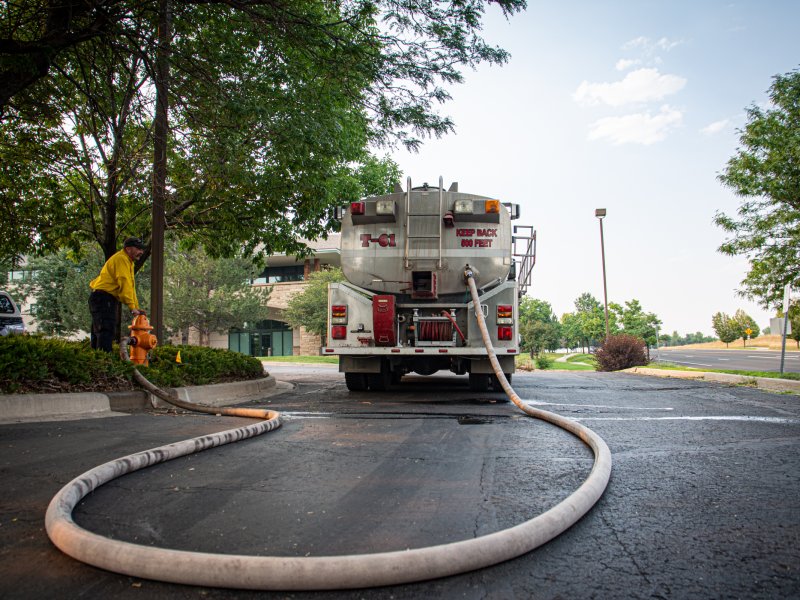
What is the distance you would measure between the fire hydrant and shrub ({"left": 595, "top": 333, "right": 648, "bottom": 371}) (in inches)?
726

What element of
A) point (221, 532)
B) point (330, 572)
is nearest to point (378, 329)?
point (221, 532)

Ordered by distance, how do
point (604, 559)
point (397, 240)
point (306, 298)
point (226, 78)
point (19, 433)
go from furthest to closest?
point (306, 298)
point (397, 240)
point (226, 78)
point (19, 433)
point (604, 559)

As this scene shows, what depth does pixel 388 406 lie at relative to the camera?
755 centimetres

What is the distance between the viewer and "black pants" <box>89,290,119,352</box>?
7.53 meters

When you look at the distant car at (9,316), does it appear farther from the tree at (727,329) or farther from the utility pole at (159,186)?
the tree at (727,329)

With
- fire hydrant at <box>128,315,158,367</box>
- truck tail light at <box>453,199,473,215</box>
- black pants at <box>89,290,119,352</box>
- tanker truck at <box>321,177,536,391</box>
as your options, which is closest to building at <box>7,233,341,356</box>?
tanker truck at <box>321,177,536,391</box>

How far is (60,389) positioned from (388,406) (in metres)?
3.97

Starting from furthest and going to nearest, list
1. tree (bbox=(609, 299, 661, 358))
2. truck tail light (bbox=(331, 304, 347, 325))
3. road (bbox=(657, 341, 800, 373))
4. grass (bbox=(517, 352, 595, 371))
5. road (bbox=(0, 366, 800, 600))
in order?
tree (bbox=(609, 299, 661, 358)) < grass (bbox=(517, 352, 595, 371)) < road (bbox=(657, 341, 800, 373)) < truck tail light (bbox=(331, 304, 347, 325)) < road (bbox=(0, 366, 800, 600))

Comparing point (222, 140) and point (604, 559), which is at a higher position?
point (222, 140)

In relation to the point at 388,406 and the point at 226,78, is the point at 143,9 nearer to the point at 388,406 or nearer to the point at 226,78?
the point at 226,78

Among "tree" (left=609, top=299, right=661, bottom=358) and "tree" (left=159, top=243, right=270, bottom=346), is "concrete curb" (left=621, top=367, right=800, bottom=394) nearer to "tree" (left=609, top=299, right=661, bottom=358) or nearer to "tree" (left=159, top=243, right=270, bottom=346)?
"tree" (left=159, top=243, right=270, bottom=346)

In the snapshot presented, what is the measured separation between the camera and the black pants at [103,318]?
753 centimetres

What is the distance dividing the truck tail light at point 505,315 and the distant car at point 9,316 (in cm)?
1247

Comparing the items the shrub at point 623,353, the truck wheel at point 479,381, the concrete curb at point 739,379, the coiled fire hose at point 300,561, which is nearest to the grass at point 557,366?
the shrub at point 623,353
